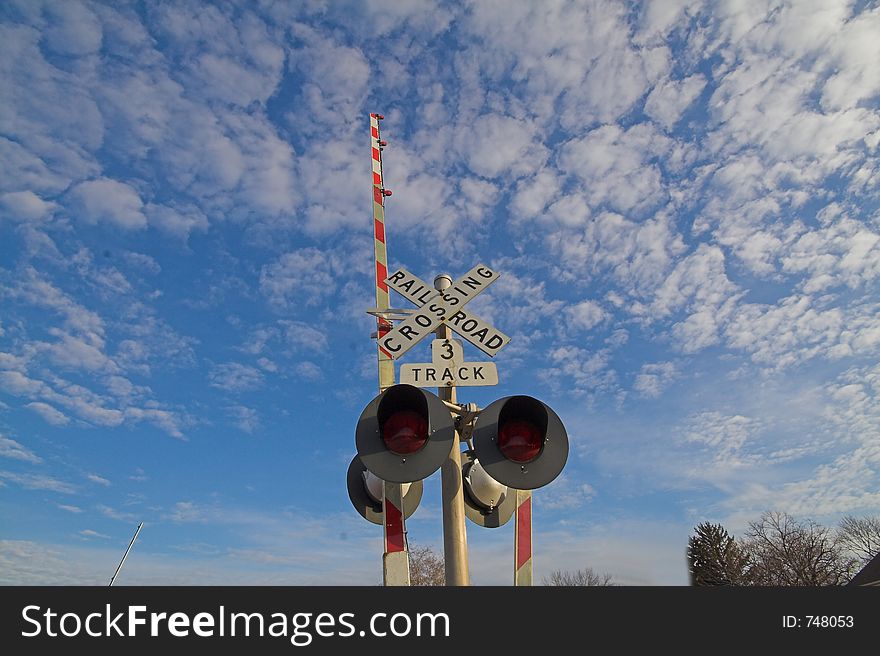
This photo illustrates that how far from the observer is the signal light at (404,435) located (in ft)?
9.58

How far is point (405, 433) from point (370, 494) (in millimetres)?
1088

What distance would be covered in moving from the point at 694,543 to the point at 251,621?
209 ft

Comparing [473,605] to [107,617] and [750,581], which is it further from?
[750,581]

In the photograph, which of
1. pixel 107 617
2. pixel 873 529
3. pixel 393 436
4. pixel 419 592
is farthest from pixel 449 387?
pixel 873 529

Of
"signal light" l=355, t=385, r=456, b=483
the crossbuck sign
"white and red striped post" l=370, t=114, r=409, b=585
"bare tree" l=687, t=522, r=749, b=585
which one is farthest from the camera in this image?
"bare tree" l=687, t=522, r=749, b=585

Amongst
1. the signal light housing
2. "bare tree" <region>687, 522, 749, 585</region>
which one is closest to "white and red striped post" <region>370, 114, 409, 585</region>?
the signal light housing

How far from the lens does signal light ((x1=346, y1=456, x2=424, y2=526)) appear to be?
3791 millimetres

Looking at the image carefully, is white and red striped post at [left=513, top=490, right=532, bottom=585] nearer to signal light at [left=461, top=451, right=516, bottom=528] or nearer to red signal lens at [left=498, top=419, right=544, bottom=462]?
signal light at [left=461, top=451, right=516, bottom=528]

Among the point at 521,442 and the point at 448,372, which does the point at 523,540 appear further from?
the point at 448,372

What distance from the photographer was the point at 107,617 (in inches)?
79.4

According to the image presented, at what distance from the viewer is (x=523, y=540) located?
3.65 meters

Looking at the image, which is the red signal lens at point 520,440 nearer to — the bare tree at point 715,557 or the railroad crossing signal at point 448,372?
the railroad crossing signal at point 448,372

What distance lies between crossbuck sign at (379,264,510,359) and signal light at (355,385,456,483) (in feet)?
2.94

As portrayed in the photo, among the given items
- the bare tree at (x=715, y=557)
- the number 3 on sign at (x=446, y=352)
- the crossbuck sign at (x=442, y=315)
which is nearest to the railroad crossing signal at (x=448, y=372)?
the number 3 on sign at (x=446, y=352)
